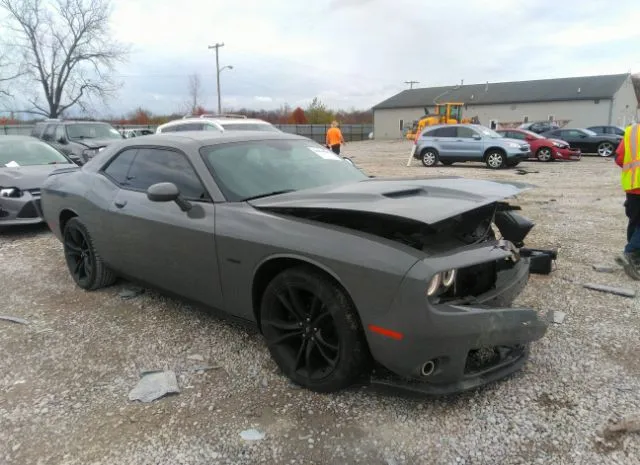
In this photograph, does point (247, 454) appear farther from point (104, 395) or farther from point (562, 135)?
point (562, 135)

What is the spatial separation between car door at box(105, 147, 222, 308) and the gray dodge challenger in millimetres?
12

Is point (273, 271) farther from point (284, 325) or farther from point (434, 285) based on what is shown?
point (434, 285)

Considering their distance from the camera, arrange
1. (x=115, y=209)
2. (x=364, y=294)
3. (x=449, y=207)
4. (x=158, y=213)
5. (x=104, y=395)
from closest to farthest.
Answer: (x=364, y=294) → (x=449, y=207) → (x=104, y=395) → (x=158, y=213) → (x=115, y=209)

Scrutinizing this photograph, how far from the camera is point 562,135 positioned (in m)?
22.1

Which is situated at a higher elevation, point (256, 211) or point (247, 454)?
point (256, 211)

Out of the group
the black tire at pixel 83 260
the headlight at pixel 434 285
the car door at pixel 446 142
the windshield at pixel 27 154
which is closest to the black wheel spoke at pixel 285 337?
the headlight at pixel 434 285

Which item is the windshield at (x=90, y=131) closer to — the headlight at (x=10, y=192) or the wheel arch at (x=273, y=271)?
the headlight at (x=10, y=192)

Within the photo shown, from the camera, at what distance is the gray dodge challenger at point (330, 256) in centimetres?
234

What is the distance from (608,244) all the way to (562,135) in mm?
18443

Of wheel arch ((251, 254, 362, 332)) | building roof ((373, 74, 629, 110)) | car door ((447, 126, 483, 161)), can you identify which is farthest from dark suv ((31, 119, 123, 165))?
building roof ((373, 74, 629, 110))

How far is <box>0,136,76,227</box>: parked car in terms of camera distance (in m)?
6.64

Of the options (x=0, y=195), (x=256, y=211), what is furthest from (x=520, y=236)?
(x=0, y=195)

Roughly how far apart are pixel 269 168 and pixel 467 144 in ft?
50.0

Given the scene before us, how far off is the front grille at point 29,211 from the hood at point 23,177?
0.28m
